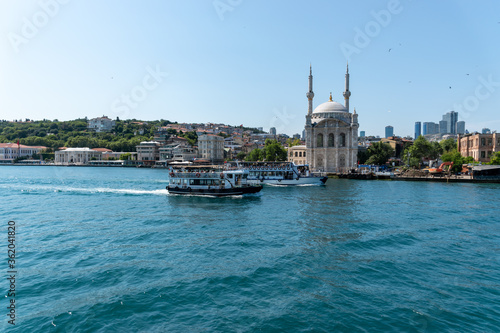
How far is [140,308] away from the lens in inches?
343

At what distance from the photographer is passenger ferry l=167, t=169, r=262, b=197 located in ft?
94.7

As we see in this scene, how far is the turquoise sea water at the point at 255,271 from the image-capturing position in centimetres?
823

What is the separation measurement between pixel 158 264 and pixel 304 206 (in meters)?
14.4

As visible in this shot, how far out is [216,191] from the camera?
28.6 m

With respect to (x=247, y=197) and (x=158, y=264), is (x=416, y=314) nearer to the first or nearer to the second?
(x=158, y=264)

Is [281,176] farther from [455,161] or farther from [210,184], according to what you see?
[455,161]

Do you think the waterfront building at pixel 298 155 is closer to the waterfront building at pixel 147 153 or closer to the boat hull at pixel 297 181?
the boat hull at pixel 297 181

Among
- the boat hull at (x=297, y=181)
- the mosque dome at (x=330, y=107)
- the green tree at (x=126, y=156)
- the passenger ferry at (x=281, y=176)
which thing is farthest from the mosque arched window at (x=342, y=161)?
the green tree at (x=126, y=156)

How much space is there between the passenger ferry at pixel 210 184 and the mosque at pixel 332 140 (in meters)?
33.4

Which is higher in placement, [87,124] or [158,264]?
[87,124]

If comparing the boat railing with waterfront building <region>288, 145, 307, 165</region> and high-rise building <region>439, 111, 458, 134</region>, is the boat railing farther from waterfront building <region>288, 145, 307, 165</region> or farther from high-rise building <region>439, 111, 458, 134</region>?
high-rise building <region>439, 111, 458, 134</region>

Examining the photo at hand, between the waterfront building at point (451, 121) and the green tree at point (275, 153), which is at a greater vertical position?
the waterfront building at point (451, 121)

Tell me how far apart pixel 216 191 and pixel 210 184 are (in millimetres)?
1108

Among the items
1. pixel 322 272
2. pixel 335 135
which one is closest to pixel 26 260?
pixel 322 272
